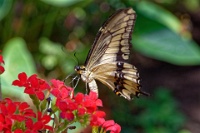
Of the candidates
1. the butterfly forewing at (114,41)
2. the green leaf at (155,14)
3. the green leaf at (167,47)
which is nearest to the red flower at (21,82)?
the butterfly forewing at (114,41)

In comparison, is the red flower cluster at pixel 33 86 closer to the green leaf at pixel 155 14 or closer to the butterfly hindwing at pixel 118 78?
the butterfly hindwing at pixel 118 78

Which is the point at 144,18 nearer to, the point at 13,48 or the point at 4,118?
the point at 13,48

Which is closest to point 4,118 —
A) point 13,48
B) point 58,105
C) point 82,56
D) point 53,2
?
point 58,105

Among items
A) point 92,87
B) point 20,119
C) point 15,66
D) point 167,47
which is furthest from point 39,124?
point 167,47

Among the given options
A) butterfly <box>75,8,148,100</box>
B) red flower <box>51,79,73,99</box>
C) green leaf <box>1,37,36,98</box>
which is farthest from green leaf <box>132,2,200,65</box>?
red flower <box>51,79,73,99</box>

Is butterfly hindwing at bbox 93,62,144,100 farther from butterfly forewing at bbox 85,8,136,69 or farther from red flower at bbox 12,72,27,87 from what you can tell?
red flower at bbox 12,72,27,87
